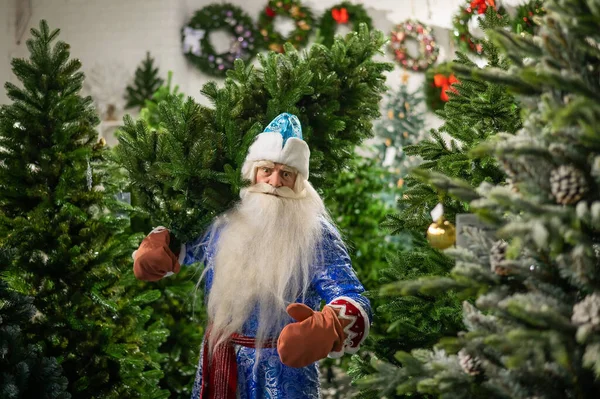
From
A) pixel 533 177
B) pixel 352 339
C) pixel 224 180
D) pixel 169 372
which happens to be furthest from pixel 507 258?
pixel 169 372

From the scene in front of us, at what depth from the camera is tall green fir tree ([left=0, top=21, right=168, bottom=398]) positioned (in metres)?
2.37

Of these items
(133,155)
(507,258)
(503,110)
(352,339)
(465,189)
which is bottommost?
(352,339)

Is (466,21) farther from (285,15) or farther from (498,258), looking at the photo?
(498,258)

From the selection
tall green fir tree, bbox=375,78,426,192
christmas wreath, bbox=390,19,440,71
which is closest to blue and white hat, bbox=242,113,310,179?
tall green fir tree, bbox=375,78,426,192

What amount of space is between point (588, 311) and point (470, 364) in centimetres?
25

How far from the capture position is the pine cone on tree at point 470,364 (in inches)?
49.6

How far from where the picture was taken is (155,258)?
2.17 m

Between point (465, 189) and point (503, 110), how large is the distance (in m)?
0.86

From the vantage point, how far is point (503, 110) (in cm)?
208

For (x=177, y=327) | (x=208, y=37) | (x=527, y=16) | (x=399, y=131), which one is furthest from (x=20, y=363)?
(x=208, y=37)

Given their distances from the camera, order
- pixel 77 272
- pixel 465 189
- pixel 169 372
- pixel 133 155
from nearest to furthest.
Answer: pixel 465 189 < pixel 133 155 < pixel 77 272 < pixel 169 372

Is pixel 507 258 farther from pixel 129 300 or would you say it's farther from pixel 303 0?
pixel 303 0

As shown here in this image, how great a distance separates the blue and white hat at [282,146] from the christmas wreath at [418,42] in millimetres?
5079

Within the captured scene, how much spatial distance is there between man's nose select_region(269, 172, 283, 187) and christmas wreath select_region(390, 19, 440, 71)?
17.0ft
